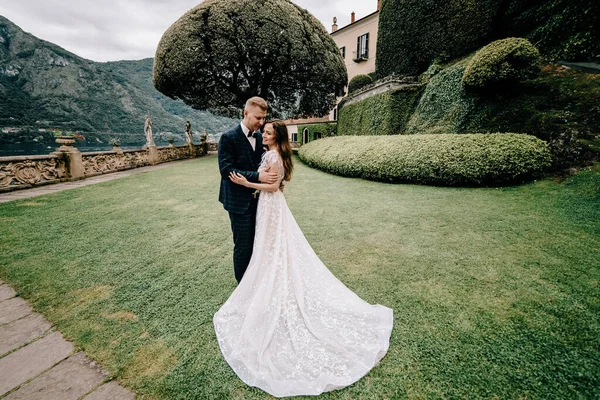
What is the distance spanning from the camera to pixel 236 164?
8.91 feet

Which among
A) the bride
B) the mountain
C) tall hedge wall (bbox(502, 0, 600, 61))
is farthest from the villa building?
the mountain

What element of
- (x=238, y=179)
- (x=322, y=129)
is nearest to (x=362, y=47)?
(x=322, y=129)

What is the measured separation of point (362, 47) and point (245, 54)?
55.1 feet

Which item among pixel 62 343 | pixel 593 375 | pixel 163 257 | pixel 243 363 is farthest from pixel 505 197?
pixel 62 343

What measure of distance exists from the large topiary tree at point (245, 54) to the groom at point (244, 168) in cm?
1642

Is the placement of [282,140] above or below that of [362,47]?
below

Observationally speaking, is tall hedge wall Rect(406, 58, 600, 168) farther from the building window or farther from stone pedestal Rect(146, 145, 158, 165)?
the building window

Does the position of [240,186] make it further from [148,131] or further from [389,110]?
[148,131]

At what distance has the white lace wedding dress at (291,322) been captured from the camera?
2.01 meters

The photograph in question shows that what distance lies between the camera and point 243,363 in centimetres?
211

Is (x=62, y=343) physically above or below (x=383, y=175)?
below

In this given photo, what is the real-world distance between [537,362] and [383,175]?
7753mm

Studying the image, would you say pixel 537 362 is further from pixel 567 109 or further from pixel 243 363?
pixel 567 109

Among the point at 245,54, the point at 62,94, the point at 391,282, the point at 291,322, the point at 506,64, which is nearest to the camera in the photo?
the point at 291,322
